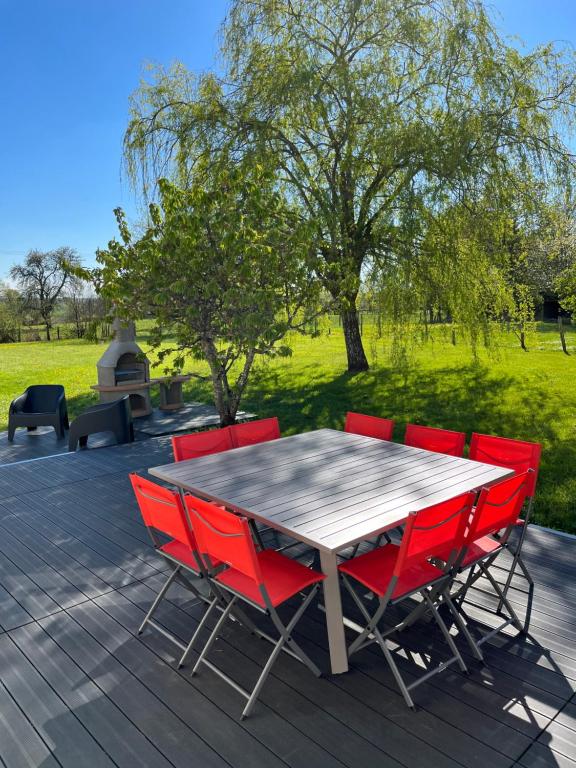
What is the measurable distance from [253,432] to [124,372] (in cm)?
569

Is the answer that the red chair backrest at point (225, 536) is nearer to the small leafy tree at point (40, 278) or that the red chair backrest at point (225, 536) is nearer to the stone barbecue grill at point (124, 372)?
the stone barbecue grill at point (124, 372)

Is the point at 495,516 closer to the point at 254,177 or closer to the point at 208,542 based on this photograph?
the point at 208,542

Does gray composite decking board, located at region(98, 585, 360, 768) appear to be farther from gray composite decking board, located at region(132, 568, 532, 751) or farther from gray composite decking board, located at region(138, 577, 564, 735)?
gray composite decking board, located at region(138, 577, 564, 735)

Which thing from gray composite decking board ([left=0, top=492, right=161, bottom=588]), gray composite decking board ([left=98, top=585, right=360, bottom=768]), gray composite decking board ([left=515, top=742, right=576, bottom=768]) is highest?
gray composite decking board ([left=0, top=492, right=161, bottom=588])

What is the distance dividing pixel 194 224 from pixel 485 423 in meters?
5.27

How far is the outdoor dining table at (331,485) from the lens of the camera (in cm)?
262

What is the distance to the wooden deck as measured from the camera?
2.22m

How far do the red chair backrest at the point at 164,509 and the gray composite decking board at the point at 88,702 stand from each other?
0.82m

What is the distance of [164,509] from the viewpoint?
2838mm

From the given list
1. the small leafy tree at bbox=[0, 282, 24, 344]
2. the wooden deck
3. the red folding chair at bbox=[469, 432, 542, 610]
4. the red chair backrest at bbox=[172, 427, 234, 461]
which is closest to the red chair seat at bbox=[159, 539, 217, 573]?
the wooden deck

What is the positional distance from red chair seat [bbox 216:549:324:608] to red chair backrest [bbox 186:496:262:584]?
0.12 metres

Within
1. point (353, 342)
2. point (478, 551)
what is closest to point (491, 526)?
point (478, 551)

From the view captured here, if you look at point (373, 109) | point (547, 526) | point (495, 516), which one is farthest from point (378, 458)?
point (373, 109)

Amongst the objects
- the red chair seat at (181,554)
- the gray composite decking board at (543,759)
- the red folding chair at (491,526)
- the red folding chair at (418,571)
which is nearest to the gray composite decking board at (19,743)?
the red chair seat at (181,554)
